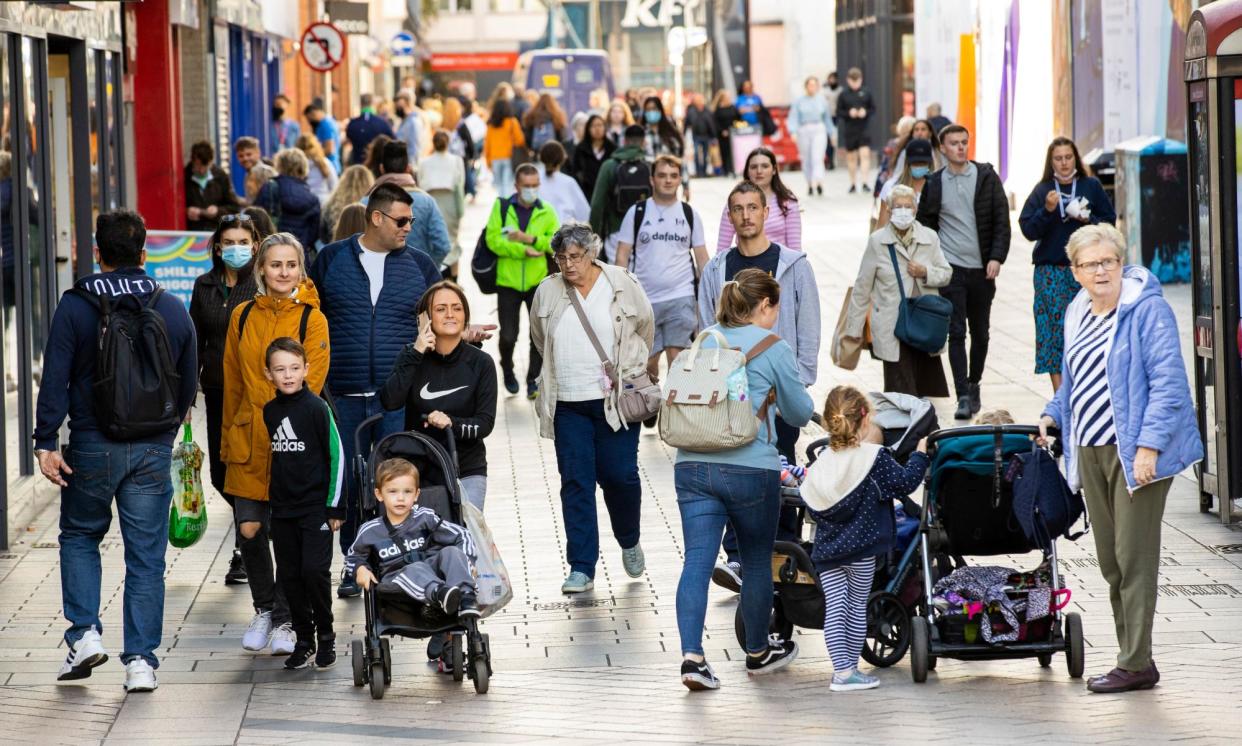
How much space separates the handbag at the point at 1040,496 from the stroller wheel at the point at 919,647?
49 centimetres

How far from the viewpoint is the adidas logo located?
308 inches

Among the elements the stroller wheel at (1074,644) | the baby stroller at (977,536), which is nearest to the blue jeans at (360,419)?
the baby stroller at (977,536)

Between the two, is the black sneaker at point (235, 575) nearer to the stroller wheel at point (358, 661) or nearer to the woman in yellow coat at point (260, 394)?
the woman in yellow coat at point (260, 394)

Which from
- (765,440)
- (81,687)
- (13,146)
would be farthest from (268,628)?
(13,146)

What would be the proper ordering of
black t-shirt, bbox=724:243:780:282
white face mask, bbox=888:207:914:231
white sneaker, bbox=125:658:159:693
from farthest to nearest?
white face mask, bbox=888:207:914:231, black t-shirt, bbox=724:243:780:282, white sneaker, bbox=125:658:159:693

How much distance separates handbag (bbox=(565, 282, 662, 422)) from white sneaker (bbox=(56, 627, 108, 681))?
2412 millimetres

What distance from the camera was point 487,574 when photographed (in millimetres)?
7547

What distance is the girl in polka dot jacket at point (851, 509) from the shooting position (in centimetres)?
736

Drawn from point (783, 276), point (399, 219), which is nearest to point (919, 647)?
point (783, 276)

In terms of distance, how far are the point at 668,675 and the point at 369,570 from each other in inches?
46.4

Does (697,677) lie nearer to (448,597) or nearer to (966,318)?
(448,597)

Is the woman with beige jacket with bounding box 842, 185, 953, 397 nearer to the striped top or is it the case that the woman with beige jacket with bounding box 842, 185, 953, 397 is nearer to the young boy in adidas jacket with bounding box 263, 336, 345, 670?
the striped top

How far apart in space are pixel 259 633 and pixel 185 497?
1041 mm

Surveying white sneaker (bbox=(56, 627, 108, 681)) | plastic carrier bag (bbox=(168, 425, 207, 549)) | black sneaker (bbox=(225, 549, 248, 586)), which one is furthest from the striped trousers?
black sneaker (bbox=(225, 549, 248, 586))
